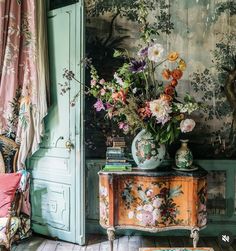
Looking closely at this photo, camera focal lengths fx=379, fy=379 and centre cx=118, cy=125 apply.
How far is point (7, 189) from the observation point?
3.07 meters

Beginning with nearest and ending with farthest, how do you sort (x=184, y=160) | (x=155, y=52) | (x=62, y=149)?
(x=155, y=52), (x=184, y=160), (x=62, y=149)

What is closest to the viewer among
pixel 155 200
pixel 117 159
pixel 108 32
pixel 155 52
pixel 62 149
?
pixel 155 52

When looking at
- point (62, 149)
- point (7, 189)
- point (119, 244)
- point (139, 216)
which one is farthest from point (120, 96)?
point (119, 244)

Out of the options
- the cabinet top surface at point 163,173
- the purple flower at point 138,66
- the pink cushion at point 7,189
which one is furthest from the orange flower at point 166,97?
the pink cushion at point 7,189

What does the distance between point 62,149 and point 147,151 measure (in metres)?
0.86

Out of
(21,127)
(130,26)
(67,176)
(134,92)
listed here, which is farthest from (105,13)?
(67,176)

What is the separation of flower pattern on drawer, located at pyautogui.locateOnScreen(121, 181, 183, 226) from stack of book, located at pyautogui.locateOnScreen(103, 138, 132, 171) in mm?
155

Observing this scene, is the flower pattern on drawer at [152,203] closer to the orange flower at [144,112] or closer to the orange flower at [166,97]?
the orange flower at [144,112]

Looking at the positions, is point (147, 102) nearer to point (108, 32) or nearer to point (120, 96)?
point (120, 96)

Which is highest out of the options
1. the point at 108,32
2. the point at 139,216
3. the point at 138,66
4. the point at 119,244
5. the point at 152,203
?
the point at 108,32

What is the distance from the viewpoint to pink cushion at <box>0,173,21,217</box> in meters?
2.98

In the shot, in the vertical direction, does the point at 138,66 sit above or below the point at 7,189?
above

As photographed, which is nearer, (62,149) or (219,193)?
(62,149)

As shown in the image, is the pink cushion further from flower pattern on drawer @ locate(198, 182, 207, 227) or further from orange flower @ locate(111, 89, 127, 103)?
flower pattern on drawer @ locate(198, 182, 207, 227)
